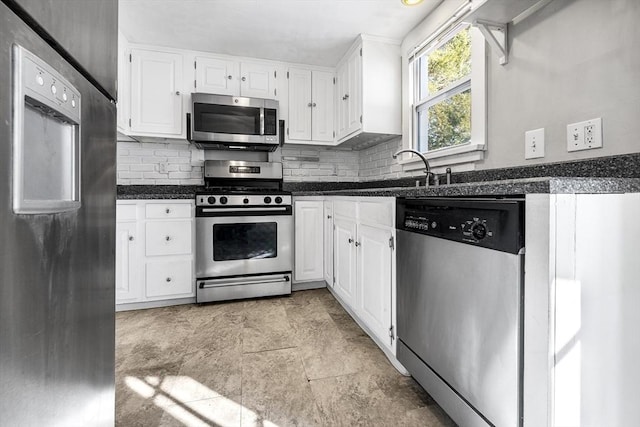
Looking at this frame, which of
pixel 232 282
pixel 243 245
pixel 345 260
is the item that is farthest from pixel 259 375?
pixel 243 245

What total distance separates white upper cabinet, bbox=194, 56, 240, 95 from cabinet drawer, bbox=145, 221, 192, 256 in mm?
1352

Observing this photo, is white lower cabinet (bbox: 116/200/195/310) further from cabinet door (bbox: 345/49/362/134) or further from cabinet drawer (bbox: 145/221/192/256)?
cabinet door (bbox: 345/49/362/134)

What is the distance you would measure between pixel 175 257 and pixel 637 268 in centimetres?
278

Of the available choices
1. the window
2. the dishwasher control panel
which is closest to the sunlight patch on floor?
the dishwasher control panel

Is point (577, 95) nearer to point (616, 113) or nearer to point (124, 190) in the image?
point (616, 113)

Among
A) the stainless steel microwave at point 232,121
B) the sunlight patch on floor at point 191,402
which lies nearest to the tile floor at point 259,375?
the sunlight patch on floor at point 191,402

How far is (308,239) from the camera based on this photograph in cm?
296

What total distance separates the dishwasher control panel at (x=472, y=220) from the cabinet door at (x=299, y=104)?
6.86 feet

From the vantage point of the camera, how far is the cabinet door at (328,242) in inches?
109

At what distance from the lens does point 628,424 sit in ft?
2.65

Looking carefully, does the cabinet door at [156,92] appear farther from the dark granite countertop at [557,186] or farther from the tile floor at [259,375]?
the dark granite countertop at [557,186]

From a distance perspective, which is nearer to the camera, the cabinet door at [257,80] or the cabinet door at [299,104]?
the cabinet door at [257,80]

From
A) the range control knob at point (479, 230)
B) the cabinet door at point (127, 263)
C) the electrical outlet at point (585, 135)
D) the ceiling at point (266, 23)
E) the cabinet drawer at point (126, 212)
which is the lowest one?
the cabinet door at point (127, 263)

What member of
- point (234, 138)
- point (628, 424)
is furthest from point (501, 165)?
point (234, 138)
